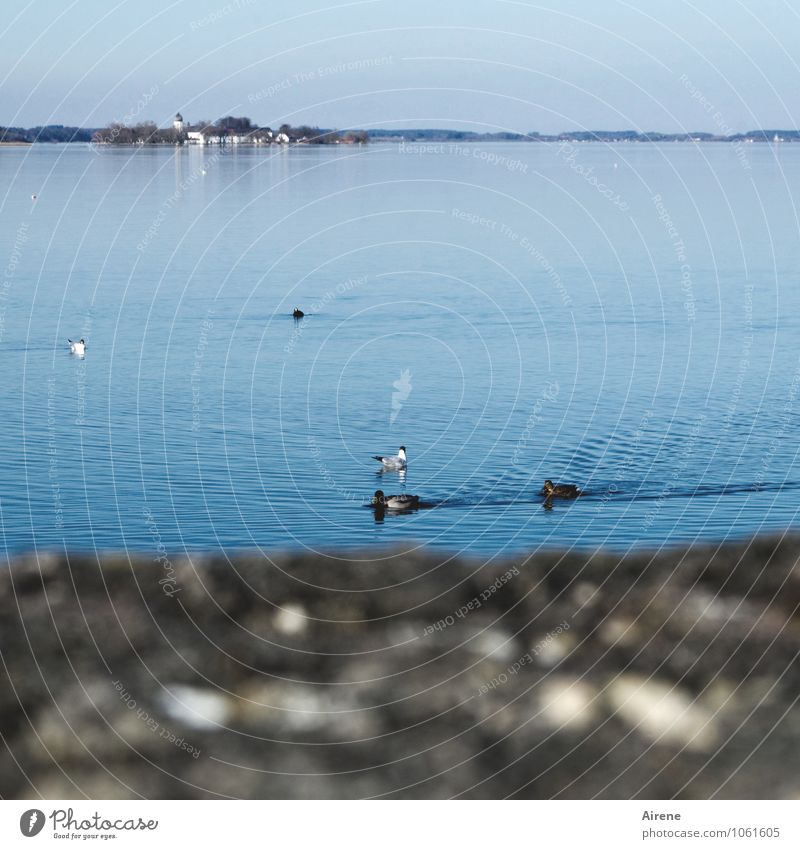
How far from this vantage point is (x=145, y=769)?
11500 mm

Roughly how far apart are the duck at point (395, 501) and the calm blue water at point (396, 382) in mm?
326

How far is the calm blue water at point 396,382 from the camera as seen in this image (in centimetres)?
2731

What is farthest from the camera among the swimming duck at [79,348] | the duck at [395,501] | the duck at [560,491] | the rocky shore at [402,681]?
the swimming duck at [79,348]

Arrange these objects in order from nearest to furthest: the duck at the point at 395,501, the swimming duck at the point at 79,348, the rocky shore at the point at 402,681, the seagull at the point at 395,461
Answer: the rocky shore at the point at 402,681
the duck at the point at 395,501
the seagull at the point at 395,461
the swimming duck at the point at 79,348

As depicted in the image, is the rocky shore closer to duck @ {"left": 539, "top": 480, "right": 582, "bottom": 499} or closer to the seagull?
duck @ {"left": 539, "top": 480, "right": 582, "bottom": 499}

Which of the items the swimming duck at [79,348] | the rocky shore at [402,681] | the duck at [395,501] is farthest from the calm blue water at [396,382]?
the rocky shore at [402,681]

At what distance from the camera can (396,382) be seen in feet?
133

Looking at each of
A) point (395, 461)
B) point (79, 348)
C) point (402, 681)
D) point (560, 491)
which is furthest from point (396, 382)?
point (402, 681)

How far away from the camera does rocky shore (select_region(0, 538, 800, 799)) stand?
37.3ft

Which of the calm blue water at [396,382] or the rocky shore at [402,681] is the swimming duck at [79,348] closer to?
the calm blue water at [396,382]

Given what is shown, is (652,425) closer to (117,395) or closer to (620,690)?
(117,395)

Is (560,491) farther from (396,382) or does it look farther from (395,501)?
(396,382)

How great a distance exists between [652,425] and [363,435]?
24.2 ft

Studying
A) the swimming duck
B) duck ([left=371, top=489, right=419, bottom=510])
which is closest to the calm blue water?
duck ([left=371, top=489, right=419, bottom=510])
